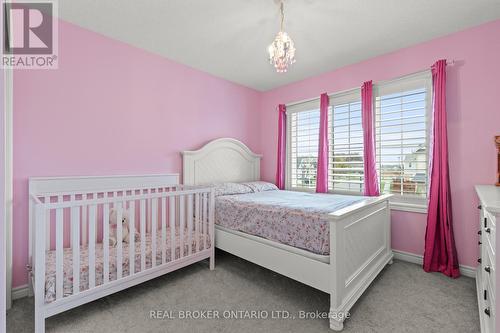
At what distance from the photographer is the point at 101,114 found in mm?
2326

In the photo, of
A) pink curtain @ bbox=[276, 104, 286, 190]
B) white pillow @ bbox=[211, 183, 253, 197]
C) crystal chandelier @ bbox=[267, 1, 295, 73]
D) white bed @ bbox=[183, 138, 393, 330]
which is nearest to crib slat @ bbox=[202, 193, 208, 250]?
white bed @ bbox=[183, 138, 393, 330]

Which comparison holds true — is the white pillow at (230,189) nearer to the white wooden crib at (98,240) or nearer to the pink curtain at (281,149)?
the white wooden crib at (98,240)

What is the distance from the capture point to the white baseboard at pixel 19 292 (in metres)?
1.84

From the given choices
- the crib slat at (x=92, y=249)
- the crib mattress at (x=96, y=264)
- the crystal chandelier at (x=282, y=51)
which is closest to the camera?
the crib mattress at (x=96, y=264)

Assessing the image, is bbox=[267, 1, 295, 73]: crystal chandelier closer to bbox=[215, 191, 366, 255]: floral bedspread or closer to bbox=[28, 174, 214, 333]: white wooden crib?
bbox=[215, 191, 366, 255]: floral bedspread

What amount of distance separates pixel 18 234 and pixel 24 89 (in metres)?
1.22

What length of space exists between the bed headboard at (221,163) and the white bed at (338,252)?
0.02 m

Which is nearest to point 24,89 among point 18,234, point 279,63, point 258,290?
point 18,234

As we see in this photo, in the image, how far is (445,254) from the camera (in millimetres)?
2240

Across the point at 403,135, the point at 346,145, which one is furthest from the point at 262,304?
the point at 403,135

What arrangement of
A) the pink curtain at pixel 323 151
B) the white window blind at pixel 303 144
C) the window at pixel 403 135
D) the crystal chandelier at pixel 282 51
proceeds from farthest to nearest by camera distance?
1. the white window blind at pixel 303 144
2. the pink curtain at pixel 323 151
3. the window at pixel 403 135
4. the crystal chandelier at pixel 282 51

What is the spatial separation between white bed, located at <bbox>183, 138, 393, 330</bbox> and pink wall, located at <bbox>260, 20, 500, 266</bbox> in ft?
1.98

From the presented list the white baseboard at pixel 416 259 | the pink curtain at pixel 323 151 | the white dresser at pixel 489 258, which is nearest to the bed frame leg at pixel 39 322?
the white dresser at pixel 489 258

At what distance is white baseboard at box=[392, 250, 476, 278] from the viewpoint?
218 cm
